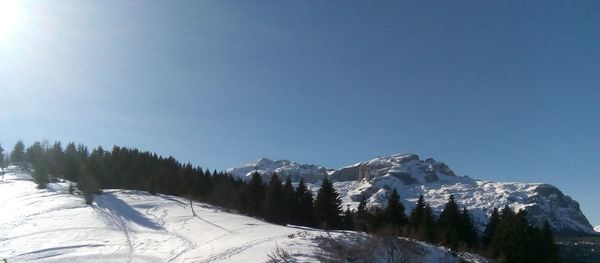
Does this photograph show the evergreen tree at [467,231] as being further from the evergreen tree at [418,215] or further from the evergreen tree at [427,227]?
the evergreen tree at [418,215]

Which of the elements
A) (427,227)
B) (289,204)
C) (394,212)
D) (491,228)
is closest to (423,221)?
(427,227)

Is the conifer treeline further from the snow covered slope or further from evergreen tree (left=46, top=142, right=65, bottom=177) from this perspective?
the snow covered slope

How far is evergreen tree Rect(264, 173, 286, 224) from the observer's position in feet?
202

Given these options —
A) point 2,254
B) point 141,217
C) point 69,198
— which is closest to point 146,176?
point 69,198

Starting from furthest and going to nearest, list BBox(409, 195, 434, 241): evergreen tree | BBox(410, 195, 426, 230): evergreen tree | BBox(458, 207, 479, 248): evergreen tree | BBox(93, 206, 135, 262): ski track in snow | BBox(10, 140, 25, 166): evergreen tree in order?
BBox(10, 140, 25, 166): evergreen tree < BBox(410, 195, 426, 230): evergreen tree < BBox(458, 207, 479, 248): evergreen tree < BBox(409, 195, 434, 241): evergreen tree < BBox(93, 206, 135, 262): ski track in snow

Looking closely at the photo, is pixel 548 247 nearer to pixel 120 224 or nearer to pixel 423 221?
pixel 423 221

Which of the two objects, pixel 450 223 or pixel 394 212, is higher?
pixel 394 212

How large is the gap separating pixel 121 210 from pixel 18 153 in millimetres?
80547

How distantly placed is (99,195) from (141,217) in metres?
20.8

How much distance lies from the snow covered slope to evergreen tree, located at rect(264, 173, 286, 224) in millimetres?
6867

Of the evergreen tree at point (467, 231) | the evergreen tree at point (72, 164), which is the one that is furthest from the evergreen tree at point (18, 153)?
the evergreen tree at point (467, 231)

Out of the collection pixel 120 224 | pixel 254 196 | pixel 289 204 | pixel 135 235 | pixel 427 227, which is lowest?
pixel 135 235

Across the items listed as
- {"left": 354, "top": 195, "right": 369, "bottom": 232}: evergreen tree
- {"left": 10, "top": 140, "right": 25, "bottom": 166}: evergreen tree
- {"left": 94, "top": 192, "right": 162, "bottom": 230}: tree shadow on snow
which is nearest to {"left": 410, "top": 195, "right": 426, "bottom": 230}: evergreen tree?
{"left": 354, "top": 195, "right": 369, "bottom": 232}: evergreen tree

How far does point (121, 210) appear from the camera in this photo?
6294 centimetres
